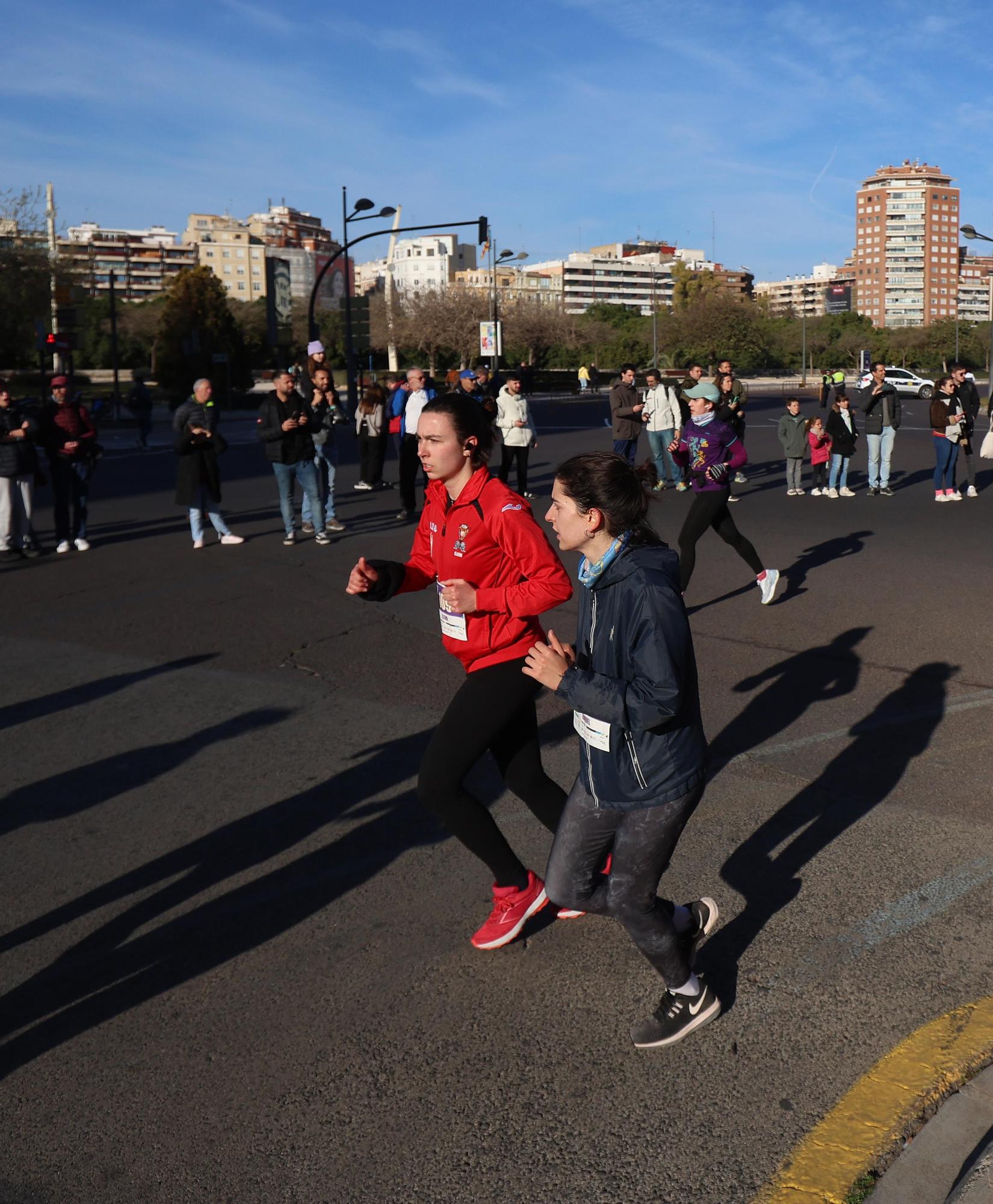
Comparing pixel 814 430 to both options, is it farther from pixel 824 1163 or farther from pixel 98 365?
pixel 98 365

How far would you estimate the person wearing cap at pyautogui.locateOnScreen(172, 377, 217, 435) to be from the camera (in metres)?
12.1

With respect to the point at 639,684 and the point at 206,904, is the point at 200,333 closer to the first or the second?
the point at 206,904

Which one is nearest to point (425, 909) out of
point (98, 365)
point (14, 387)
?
point (14, 387)

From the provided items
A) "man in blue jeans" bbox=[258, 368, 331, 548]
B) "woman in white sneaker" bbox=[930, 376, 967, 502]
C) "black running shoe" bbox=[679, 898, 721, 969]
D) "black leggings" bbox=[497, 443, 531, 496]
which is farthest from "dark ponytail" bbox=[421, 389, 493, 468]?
"woman in white sneaker" bbox=[930, 376, 967, 502]

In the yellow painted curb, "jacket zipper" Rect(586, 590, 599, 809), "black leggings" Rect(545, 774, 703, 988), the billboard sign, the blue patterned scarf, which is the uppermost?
the billboard sign

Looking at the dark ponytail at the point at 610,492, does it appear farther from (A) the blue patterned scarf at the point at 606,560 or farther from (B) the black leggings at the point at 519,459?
(B) the black leggings at the point at 519,459

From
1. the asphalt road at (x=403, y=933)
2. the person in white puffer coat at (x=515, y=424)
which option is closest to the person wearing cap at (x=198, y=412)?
the person in white puffer coat at (x=515, y=424)

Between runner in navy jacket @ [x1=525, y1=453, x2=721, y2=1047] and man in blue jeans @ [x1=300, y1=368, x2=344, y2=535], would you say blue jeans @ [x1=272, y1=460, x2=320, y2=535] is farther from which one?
runner in navy jacket @ [x1=525, y1=453, x2=721, y2=1047]

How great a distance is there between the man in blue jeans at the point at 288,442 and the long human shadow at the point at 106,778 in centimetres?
595

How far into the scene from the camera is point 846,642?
7824mm

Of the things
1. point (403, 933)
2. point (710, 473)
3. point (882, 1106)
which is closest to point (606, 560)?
point (882, 1106)

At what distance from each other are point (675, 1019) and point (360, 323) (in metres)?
30.9

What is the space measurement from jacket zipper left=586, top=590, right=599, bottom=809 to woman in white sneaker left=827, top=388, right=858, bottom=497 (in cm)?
1397

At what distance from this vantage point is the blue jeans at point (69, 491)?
12328 mm
